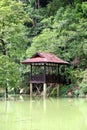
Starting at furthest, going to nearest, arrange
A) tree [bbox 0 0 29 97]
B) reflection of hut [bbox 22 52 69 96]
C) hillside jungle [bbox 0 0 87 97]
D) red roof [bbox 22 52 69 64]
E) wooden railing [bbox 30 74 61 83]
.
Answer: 1. wooden railing [bbox 30 74 61 83]
2. reflection of hut [bbox 22 52 69 96]
3. red roof [bbox 22 52 69 64]
4. hillside jungle [bbox 0 0 87 97]
5. tree [bbox 0 0 29 97]

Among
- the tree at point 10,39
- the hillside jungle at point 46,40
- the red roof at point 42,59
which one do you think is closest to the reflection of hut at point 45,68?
the red roof at point 42,59

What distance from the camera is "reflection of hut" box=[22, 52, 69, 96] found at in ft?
80.9

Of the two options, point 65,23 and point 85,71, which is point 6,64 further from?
point 65,23

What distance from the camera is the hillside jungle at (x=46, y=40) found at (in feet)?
77.8

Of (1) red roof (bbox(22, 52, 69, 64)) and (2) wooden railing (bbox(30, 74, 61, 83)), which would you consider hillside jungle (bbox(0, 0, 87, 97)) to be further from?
(2) wooden railing (bbox(30, 74, 61, 83))

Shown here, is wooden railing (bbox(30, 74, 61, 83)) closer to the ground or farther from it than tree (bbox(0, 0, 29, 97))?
closer to the ground

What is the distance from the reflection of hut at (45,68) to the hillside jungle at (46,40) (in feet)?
2.95

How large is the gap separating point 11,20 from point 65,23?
659 centimetres

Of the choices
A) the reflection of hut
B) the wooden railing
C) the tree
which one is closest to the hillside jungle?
the tree

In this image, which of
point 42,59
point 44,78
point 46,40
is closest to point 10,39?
point 42,59

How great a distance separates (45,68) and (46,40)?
3.68 m

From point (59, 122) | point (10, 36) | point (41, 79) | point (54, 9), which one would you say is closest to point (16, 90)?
point (41, 79)

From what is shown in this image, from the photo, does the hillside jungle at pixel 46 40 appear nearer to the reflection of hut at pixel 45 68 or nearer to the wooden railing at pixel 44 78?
the reflection of hut at pixel 45 68

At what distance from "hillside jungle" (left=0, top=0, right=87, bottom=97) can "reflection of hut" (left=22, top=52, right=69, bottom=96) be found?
898 millimetres
